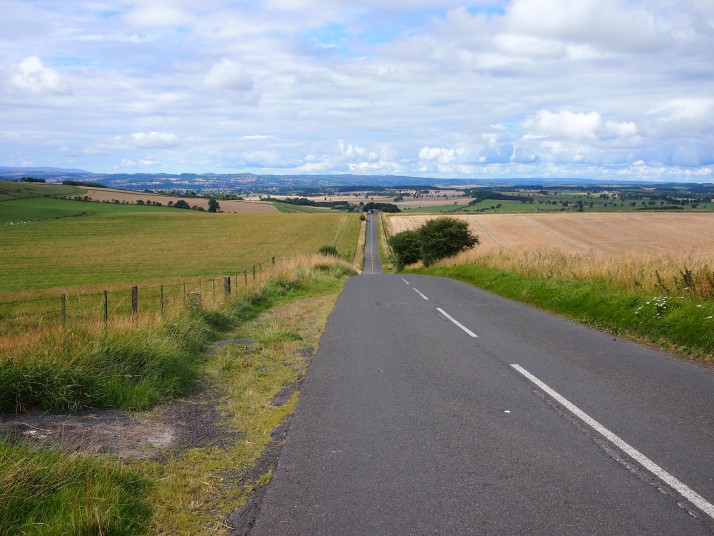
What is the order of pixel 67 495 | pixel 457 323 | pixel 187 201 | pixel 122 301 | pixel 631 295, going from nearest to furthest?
1. pixel 67 495
2. pixel 631 295
3. pixel 457 323
4. pixel 122 301
5. pixel 187 201

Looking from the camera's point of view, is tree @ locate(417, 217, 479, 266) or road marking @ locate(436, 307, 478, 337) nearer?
road marking @ locate(436, 307, 478, 337)

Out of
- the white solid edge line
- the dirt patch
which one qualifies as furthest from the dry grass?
the dirt patch

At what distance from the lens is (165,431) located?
5871 millimetres

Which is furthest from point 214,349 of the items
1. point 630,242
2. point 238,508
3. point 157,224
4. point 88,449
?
point 157,224

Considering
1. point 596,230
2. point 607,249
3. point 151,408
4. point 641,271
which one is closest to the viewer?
point 151,408

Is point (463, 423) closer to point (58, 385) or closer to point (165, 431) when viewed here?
point (165, 431)

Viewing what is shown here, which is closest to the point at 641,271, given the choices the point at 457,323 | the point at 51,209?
the point at 457,323

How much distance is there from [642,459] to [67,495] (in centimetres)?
446

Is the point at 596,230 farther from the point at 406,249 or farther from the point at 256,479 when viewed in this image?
the point at 256,479

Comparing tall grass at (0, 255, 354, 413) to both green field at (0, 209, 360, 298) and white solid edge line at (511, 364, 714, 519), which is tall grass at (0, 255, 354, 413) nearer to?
white solid edge line at (511, 364, 714, 519)

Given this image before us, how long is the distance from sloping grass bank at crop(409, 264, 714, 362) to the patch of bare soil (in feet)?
24.1

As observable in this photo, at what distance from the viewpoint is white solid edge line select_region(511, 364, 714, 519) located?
406 cm

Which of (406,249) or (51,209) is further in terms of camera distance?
(51,209)

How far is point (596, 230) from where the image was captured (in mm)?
81000
